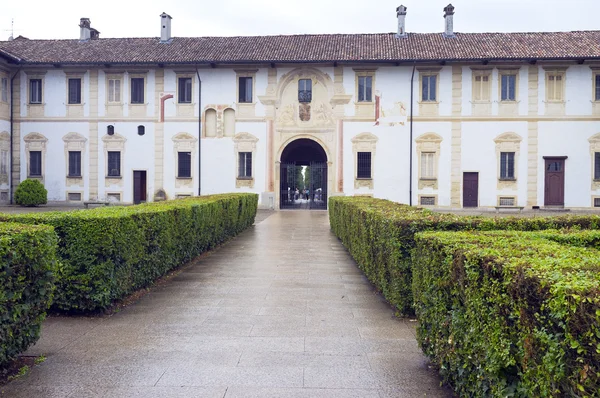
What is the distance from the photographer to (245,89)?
3145 centimetres

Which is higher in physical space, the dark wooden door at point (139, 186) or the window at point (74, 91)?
the window at point (74, 91)

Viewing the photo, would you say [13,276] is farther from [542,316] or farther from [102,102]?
[102,102]

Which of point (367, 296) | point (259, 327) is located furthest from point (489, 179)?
point (259, 327)

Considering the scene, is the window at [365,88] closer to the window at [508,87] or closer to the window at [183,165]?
the window at [508,87]

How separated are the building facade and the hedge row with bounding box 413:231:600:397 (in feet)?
85.2

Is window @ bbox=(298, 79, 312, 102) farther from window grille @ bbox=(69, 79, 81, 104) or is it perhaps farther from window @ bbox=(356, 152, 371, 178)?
window grille @ bbox=(69, 79, 81, 104)

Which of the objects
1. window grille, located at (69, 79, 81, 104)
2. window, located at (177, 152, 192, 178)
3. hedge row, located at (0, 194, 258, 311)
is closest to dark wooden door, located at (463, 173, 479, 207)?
window, located at (177, 152, 192, 178)

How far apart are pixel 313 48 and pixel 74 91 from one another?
544 inches

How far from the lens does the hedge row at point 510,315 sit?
7.82 ft

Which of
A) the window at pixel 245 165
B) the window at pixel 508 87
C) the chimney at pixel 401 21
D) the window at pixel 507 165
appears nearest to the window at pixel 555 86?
the window at pixel 508 87

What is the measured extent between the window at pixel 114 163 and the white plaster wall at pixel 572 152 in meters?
23.1

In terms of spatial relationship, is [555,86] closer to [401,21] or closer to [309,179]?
[401,21]

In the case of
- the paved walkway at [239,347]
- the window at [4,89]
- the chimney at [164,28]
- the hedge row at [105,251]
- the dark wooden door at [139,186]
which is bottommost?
the paved walkway at [239,347]

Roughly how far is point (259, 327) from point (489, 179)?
1031 inches
